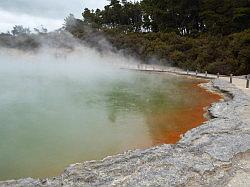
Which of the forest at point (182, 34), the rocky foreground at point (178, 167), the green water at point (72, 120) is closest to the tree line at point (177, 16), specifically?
the forest at point (182, 34)

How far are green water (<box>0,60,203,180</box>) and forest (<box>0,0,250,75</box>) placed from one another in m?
7.85

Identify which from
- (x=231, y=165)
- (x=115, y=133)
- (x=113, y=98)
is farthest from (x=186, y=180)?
(x=113, y=98)

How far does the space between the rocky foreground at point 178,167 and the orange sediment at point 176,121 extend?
48.1 inches

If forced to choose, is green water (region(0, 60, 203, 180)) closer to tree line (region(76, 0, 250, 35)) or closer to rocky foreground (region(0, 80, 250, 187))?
rocky foreground (region(0, 80, 250, 187))

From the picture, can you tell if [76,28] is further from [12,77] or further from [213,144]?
[213,144]

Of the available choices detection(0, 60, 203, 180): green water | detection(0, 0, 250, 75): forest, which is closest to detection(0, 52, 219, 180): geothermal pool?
detection(0, 60, 203, 180): green water

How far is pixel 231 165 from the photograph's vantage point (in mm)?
7211

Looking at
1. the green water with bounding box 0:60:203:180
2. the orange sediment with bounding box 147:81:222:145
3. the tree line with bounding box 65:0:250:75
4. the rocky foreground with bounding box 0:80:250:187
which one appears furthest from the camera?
the tree line with bounding box 65:0:250:75

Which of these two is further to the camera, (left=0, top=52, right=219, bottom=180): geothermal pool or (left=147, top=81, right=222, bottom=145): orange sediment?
(left=147, top=81, right=222, bottom=145): orange sediment

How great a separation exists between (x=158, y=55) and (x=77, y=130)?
2450cm

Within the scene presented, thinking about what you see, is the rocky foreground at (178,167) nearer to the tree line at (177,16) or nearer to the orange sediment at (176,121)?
the orange sediment at (176,121)

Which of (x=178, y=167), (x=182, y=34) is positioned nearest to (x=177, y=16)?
(x=182, y=34)

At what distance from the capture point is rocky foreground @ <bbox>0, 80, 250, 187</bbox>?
6496 mm

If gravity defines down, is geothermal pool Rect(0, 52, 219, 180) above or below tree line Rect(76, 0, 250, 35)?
below
